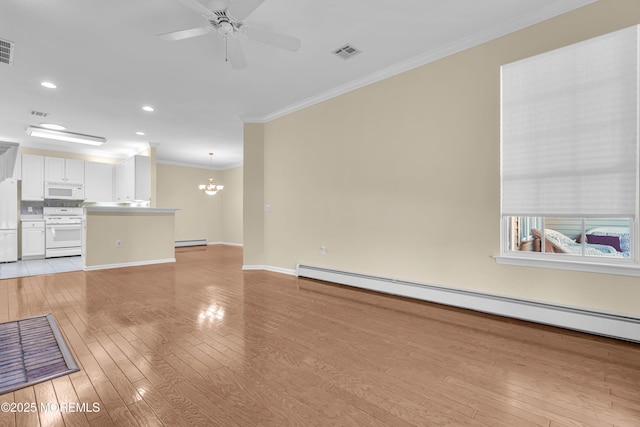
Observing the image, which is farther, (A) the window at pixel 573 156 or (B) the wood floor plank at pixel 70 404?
(A) the window at pixel 573 156

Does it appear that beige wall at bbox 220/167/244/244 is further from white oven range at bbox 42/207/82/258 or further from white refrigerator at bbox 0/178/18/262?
white refrigerator at bbox 0/178/18/262

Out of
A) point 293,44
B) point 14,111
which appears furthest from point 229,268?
point 14,111

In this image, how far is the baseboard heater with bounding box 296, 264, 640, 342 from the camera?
7.47ft

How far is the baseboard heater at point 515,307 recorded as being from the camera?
228 centimetres

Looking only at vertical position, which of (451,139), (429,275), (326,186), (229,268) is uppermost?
(451,139)

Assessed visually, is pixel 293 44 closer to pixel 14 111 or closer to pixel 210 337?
pixel 210 337

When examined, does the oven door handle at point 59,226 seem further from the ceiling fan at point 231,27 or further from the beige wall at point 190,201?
the ceiling fan at point 231,27

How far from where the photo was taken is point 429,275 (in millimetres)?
3297

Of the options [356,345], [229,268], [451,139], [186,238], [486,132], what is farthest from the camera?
[186,238]

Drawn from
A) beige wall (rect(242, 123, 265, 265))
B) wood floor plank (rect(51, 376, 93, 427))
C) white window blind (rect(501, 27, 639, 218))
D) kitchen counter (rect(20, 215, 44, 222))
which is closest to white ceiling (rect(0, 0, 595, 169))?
white window blind (rect(501, 27, 639, 218))

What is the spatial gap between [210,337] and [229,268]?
325 centimetres

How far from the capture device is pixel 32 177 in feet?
22.7

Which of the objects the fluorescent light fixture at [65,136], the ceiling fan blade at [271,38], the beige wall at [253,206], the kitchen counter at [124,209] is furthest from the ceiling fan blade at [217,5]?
the fluorescent light fixture at [65,136]

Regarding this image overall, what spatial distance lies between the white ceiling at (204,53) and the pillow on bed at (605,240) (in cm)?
204
